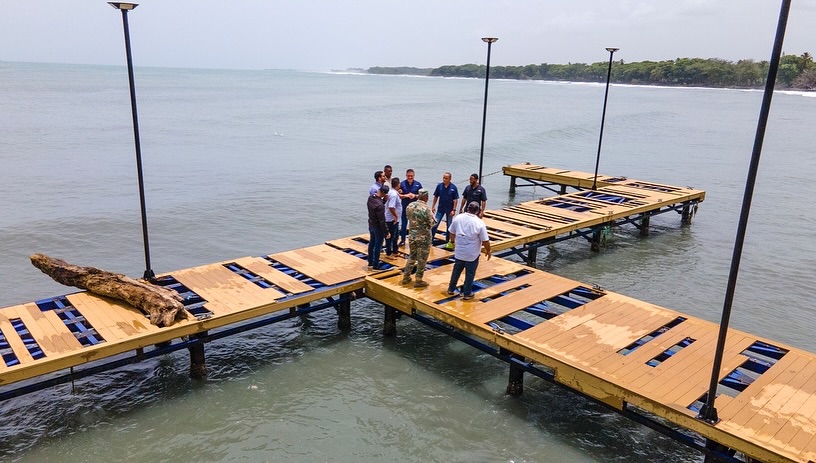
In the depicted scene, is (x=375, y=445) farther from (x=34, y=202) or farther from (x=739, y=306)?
(x=34, y=202)

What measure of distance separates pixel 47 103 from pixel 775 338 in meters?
74.9

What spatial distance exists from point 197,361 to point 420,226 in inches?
165

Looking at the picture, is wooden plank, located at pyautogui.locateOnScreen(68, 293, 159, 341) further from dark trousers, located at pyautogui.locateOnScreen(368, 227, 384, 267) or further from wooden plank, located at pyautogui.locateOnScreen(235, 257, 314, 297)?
dark trousers, located at pyautogui.locateOnScreen(368, 227, 384, 267)

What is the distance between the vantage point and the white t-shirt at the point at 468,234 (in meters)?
8.85

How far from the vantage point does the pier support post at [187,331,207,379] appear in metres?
8.82

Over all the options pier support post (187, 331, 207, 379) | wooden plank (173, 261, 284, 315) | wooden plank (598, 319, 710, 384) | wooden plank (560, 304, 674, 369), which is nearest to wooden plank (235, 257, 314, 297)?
wooden plank (173, 261, 284, 315)

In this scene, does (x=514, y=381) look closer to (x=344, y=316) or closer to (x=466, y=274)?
(x=466, y=274)

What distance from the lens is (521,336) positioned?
27.4 ft

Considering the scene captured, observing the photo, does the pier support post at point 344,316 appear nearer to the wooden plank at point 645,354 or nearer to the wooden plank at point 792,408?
the wooden plank at point 645,354

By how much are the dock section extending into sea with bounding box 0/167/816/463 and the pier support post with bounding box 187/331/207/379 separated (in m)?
0.02

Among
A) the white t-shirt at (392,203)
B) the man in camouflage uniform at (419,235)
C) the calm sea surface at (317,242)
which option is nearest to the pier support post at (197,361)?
the calm sea surface at (317,242)

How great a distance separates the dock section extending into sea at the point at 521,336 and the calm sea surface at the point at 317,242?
0.64 m

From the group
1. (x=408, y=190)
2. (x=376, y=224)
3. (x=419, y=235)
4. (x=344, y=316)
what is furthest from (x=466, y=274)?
(x=408, y=190)

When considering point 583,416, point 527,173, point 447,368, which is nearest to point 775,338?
point 583,416
